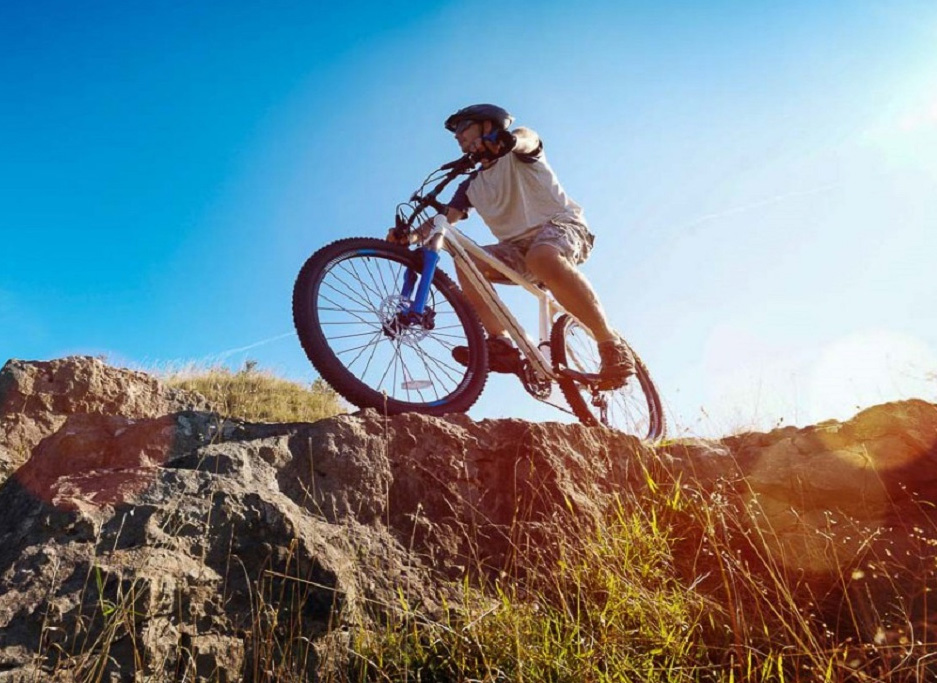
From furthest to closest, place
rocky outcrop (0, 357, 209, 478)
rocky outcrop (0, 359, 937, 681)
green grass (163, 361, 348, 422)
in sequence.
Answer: green grass (163, 361, 348, 422)
rocky outcrop (0, 357, 209, 478)
rocky outcrop (0, 359, 937, 681)

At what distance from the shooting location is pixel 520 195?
4777 mm

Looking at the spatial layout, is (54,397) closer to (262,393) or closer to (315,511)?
(315,511)

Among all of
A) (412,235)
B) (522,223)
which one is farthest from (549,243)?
(412,235)

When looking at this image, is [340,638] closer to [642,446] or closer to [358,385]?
[358,385]

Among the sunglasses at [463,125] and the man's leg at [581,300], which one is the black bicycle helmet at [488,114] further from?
the man's leg at [581,300]

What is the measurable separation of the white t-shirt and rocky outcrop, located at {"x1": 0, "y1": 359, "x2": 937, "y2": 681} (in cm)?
172

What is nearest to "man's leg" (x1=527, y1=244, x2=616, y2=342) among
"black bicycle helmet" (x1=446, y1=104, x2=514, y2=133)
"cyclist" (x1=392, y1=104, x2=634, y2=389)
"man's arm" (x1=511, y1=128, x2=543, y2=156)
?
"cyclist" (x1=392, y1=104, x2=634, y2=389)

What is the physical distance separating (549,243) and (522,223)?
40cm

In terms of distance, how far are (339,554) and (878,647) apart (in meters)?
1.69

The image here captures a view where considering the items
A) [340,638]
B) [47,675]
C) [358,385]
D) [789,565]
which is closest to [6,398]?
[358,385]

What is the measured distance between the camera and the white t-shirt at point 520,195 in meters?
4.76

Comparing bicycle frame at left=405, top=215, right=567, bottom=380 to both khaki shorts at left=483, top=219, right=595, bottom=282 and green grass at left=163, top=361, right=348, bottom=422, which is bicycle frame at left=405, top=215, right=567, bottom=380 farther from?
green grass at left=163, top=361, right=348, bottom=422

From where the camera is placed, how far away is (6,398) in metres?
3.51

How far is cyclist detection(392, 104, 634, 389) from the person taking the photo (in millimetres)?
4391
